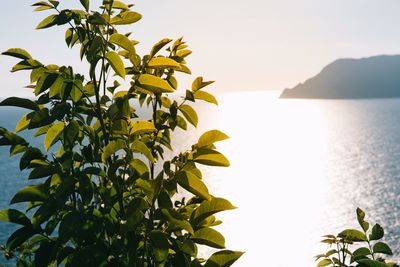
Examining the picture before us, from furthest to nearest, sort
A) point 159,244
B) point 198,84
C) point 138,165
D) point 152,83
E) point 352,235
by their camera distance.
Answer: point 352,235
point 198,84
point 152,83
point 138,165
point 159,244

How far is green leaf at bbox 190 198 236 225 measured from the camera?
2.88 metres

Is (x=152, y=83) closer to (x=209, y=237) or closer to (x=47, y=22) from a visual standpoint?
(x=47, y=22)

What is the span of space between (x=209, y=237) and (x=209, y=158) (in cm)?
56

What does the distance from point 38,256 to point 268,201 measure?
11991 cm

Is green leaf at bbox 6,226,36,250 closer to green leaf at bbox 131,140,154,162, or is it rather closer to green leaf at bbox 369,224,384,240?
green leaf at bbox 131,140,154,162

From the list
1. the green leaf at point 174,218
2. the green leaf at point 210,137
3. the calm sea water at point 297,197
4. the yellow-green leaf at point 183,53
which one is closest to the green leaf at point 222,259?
the green leaf at point 174,218

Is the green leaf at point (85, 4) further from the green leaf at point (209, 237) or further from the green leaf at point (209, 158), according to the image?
the green leaf at point (209, 237)

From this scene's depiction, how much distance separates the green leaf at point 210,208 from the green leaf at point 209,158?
0.25 meters

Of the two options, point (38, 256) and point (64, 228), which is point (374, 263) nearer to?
point (64, 228)

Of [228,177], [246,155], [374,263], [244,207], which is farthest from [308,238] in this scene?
[246,155]

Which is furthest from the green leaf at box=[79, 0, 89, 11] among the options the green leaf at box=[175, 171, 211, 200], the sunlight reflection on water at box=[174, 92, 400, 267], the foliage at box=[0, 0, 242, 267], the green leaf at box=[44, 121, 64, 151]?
the sunlight reflection on water at box=[174, 92, 400, 267]

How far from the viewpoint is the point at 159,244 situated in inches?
103

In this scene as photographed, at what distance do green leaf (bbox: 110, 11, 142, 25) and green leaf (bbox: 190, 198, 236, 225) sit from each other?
142cm

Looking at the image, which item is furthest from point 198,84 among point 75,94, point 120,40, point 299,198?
point 299,198
